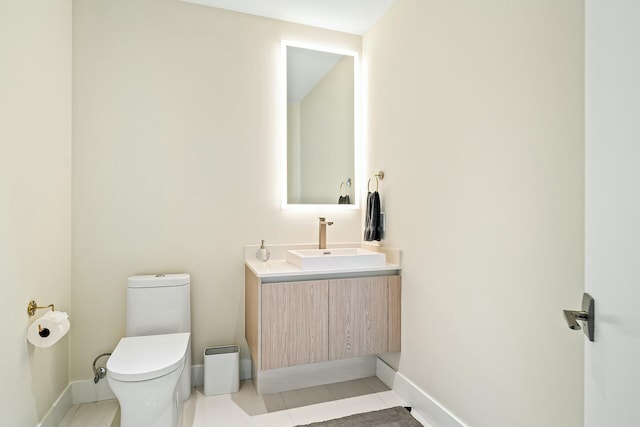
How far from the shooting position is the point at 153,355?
186 cm

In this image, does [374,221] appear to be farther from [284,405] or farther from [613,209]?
[613,209]

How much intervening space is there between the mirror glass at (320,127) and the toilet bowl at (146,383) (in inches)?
53.8

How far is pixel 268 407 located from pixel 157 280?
1.07 meters

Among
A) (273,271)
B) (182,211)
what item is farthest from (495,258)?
(182,211)

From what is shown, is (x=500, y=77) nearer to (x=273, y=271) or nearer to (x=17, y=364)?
(x=273, y=271)

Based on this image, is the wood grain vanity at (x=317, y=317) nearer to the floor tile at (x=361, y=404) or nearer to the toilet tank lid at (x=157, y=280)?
the floor tile at (x=361, y=404)

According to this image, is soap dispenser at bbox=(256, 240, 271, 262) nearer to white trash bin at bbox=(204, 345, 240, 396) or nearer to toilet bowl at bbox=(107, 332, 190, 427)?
white trash bin at bbox=(204, 345, 240, 396)

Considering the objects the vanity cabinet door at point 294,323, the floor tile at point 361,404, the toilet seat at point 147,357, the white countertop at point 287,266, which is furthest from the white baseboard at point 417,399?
the toilet seat at point 147,357

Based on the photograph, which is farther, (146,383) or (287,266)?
(287,266)

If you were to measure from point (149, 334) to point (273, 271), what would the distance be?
2.91 feet

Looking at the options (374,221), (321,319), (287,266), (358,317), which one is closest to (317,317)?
(321,319)

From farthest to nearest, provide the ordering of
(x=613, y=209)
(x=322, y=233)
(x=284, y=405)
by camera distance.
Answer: (x=322, y=233) < (x=284, y=405) < (x=613, y=209)

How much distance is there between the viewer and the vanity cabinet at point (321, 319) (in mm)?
2152

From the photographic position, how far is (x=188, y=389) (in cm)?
235
